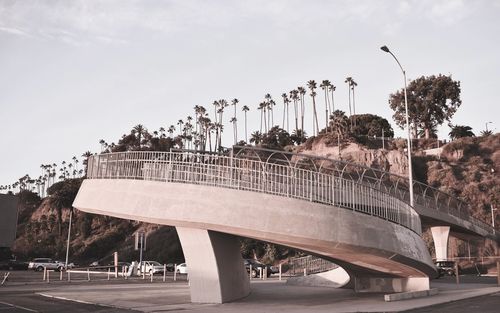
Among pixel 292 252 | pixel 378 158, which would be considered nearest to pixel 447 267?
pixel 292 252

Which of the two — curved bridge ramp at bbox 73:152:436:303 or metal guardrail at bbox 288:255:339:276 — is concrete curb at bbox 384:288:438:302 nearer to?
curved bridge ramp at bbox 73:152:436:303

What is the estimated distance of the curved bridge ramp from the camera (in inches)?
588

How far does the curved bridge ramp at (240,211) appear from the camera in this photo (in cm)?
1494

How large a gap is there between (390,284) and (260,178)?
942cm

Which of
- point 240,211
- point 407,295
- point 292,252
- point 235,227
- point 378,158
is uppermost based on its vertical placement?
point 378,158

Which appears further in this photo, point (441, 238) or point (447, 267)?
point (441, 238)

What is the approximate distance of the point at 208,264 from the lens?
16.4 metres

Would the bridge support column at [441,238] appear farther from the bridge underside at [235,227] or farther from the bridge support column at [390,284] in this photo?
the bridge underside at [235,227]

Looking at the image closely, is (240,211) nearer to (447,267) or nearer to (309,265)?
(309,265)

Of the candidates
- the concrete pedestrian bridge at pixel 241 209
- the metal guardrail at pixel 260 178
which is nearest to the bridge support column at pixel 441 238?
the concrete pedestrian bridge at pixel 241 209

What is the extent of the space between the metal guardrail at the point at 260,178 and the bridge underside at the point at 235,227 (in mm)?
379

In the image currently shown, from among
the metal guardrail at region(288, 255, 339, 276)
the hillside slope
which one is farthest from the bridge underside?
the hillside slope

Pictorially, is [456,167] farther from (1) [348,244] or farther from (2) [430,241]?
(1) [348,244]

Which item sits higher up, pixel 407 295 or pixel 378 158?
pixel 378 158
